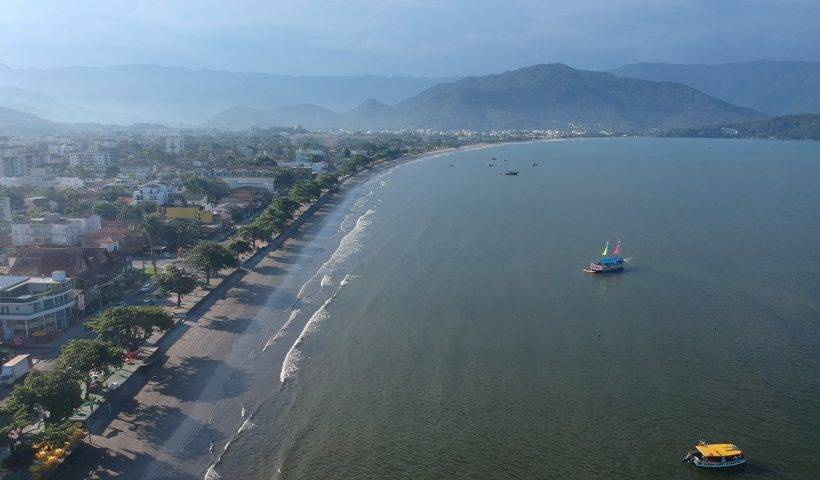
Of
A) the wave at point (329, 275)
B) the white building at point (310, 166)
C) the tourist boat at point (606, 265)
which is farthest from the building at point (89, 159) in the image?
the tourist boat at point (606, 265)

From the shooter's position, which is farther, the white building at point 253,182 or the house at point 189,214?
the white building at point 253,182

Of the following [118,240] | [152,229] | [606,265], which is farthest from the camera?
[152,229]

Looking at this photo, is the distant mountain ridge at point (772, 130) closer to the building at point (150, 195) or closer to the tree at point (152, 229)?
the building at point (150, 195)

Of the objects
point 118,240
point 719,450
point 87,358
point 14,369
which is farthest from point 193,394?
point 118,240

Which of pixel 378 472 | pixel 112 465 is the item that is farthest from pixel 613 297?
pixel 112 465

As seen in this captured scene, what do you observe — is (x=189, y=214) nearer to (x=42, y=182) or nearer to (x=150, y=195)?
(x=150, y=195)

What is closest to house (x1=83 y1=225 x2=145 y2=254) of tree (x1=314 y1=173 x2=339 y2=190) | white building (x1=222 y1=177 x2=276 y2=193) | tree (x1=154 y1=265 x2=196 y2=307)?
tree (x1=154 y1=265 x2=196 y2=307)

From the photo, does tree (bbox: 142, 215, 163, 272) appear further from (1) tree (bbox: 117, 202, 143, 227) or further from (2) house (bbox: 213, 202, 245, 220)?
(2) house (bbox: 213, 202, 245, 220)
